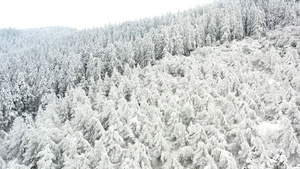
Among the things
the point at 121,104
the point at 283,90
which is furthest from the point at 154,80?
the point at 283,90

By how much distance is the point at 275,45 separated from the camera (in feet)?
206

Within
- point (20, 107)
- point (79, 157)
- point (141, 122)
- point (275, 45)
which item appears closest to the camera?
point (79, 157)

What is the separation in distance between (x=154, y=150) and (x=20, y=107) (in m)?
33.7

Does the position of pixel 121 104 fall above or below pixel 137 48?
below

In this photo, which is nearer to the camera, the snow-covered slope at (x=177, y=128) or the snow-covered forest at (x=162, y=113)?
the snow-covered slope at (x=177, y=128)

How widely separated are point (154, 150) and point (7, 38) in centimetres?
19728

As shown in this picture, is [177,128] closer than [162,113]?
Yes

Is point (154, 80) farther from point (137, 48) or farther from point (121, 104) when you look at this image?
point (137, 48)

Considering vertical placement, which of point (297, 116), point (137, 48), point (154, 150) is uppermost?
point (137, 48)

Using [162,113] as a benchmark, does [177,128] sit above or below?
below

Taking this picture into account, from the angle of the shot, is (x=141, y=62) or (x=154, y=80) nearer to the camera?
(x=154, y=80)

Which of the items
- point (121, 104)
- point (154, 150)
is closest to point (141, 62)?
point (121, 104)

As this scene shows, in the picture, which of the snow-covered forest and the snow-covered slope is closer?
the snow-covered slope

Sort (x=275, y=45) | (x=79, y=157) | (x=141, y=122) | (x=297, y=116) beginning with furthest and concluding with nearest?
(x=275, y=45) < (x=141, y=122) < (x=297, y=116) < (x=79, y=157)
